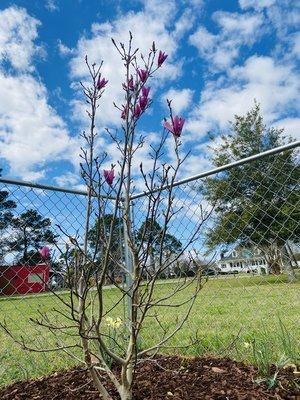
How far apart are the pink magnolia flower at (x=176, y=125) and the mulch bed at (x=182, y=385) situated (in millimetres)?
1053

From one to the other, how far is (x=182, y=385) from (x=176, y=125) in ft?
4.33

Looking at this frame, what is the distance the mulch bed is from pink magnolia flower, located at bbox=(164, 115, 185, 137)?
1.05 metres

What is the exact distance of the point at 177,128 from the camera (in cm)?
129

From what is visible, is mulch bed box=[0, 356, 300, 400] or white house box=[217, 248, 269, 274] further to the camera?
white house box=[217, 248, 269, 274]

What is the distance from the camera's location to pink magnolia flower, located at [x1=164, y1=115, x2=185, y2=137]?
128 cm

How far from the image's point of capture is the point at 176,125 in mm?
1289

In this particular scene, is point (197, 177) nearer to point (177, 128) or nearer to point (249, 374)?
point (249, 374)

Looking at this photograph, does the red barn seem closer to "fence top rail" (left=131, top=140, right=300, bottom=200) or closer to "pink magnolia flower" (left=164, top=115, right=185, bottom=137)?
"fence top rail" (left=131, top=140, right=300, bottom=200)

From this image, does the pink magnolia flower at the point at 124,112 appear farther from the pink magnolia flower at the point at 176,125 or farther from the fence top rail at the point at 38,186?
the fence top rail at the point at 38,186

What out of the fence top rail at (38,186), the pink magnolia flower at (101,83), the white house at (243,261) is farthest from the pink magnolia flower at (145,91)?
the white house at (243,261)

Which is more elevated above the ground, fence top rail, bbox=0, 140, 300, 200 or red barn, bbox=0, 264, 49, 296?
fence top rail, bbox=0, 140, 300, 200

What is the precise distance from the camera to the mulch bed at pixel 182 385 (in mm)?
1719

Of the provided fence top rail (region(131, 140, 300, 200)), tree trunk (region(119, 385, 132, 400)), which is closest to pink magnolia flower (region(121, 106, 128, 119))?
fence top rail (region(131, 140, 300, 200))

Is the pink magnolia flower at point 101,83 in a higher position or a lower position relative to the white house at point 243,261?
higher
